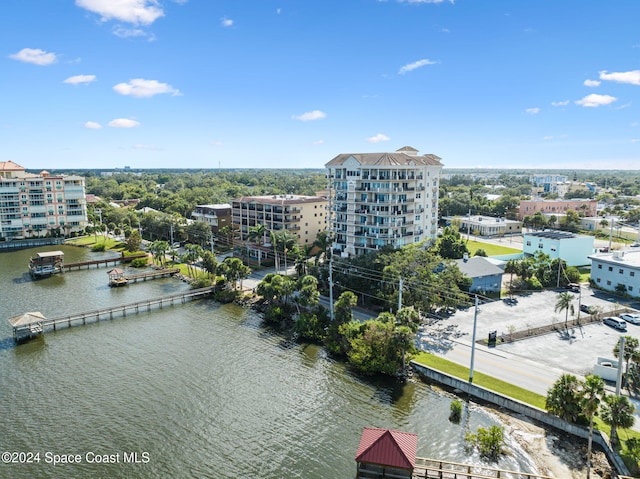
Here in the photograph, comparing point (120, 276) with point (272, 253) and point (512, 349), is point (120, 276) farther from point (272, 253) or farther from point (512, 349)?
point (512, 349)

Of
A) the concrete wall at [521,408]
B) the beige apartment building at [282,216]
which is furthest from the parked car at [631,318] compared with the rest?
the beige apartment building at [282,216]

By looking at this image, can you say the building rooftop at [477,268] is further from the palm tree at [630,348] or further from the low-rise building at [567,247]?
the palm tree at [630,348]

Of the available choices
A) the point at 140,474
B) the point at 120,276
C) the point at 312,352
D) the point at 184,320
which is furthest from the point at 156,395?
the point at 120,276

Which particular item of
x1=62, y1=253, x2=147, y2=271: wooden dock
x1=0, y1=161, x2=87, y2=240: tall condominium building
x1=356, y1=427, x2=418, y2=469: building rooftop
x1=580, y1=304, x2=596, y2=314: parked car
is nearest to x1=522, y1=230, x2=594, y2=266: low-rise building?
x1=580, y1=304, x2=596, y2=314: parked car

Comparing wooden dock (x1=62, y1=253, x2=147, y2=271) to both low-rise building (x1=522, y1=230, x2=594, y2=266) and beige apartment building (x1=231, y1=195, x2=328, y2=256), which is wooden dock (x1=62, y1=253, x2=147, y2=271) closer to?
beige apartment building (x1=231, y1=195, x2=328, y2=256)

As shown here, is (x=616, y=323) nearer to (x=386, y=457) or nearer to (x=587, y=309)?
(x=587, y=309)

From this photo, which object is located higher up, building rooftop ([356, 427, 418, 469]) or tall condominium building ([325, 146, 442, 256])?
tall condominium building ([325, 146, 442, 256])

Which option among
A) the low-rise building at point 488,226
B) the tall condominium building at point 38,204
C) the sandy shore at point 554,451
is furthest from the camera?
the low-rise building at point 488,226
